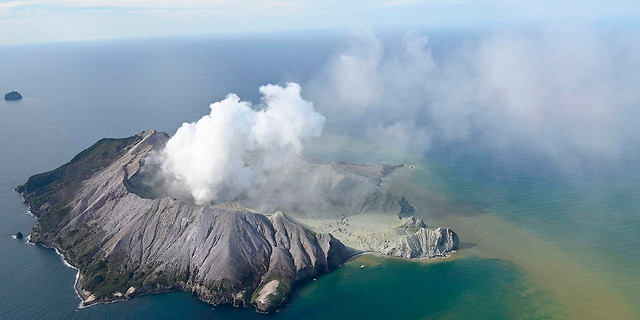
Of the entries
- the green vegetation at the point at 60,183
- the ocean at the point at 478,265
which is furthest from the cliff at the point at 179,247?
→ the ocean at the point at 478,265

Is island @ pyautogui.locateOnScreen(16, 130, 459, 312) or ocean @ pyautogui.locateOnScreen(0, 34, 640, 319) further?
island @ pyautogui.locateOnScreen(16, 130, 459, 312)

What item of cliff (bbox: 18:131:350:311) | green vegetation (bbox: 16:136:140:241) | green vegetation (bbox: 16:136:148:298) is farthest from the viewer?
green vegetation (bbox: 16:136:140:241)

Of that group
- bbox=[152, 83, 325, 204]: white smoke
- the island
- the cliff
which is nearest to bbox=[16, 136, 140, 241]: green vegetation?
the island

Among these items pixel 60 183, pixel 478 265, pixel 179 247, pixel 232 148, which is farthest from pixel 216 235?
pixel 60 183

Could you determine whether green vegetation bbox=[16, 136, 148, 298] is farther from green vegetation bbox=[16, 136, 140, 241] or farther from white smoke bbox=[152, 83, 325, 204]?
white smoke bbox=[152, 83, 325, 204]

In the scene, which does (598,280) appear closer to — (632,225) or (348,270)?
(632,225)

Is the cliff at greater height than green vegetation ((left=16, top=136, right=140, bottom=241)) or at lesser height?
lesser

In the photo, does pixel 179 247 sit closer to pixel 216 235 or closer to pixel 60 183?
pixel 216 235

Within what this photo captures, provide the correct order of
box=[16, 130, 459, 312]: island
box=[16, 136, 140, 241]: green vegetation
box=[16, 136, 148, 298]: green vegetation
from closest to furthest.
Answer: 1. box=[16, 130, 459, 312]: island
2. box=[16, 136, 148, 298]: green vegetation
3. box=[16, 136, 140, 241]: green vegetation
